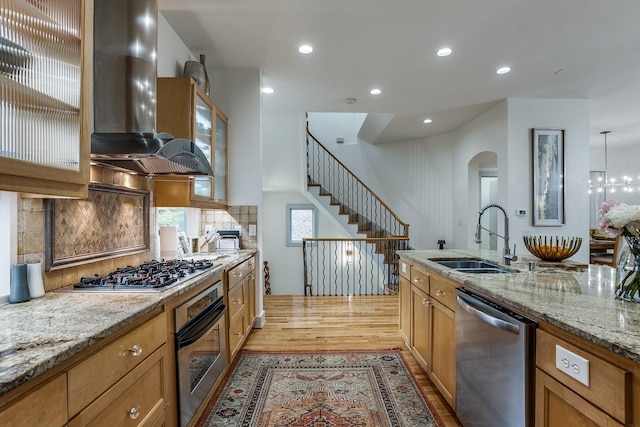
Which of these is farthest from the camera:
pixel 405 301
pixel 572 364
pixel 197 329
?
pixel 405 301

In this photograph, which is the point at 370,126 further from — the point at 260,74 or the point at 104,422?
the point at 104,422

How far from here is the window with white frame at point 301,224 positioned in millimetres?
7426

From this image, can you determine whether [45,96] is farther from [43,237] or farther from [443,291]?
[443,291]

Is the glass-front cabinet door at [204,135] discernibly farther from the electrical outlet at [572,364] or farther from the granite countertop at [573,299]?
the electrical outlet at [572,364]

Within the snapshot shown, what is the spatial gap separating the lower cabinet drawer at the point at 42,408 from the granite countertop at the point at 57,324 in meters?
0.06

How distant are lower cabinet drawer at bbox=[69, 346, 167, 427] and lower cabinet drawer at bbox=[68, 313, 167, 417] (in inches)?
1.1

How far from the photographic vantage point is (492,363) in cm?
155

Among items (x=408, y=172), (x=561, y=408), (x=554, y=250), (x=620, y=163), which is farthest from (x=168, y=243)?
(x=620, y=163)

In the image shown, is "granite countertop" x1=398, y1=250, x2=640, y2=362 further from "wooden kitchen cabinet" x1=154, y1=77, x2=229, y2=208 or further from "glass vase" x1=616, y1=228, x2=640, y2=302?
"wooden kitchen cabinet" x1=154, y1=77, x2=229, y2=208

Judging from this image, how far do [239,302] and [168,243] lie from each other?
2.53 ft

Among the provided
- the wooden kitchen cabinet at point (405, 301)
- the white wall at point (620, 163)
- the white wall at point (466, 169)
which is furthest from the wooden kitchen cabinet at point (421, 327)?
the white wall at point (620, 163)

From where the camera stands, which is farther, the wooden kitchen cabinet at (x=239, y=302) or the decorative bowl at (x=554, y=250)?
the wooden kitchen cabinet at (x=239, y=302)

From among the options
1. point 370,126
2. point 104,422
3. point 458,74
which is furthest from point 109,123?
point 370,126

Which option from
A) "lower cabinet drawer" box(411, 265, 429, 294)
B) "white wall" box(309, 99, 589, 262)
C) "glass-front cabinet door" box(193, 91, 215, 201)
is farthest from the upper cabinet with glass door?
"white wall" box(309, 99, 589, 262)
